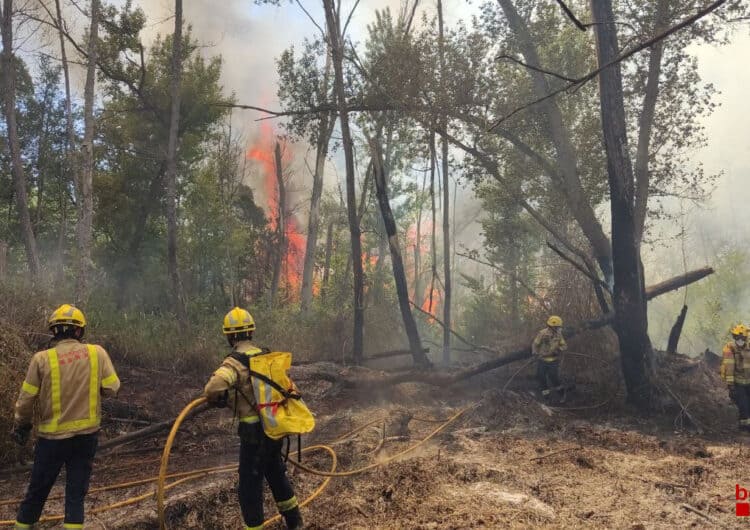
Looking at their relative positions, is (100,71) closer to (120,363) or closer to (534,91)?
(120,363)

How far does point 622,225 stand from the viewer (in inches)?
377

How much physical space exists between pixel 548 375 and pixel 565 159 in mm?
5237

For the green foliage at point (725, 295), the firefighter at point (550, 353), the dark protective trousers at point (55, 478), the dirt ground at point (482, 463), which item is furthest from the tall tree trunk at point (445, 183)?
the green foliage at point (725, 295)

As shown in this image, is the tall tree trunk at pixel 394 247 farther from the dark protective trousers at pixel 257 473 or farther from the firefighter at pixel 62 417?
the firefighter at pixel 62 417

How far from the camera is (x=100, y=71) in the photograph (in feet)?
58.1

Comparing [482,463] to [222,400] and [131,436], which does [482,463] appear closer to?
[222,400]

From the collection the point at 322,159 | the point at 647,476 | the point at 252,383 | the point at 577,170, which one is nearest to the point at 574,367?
the point at 577,170

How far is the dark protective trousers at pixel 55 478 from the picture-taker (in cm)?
408

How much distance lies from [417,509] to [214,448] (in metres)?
3.79

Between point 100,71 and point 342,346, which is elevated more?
point 100,71

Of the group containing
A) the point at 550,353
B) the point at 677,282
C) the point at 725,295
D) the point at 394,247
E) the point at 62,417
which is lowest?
the point at 550,353

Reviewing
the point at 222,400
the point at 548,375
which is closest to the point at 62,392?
the point at 222,400

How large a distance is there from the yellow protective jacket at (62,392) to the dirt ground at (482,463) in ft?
3.88

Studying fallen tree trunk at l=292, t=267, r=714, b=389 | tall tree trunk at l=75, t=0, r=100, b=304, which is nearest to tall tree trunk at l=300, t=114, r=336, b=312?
fallen tree trunk at l=292, t=267, r=714, b=389
